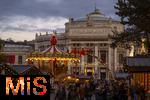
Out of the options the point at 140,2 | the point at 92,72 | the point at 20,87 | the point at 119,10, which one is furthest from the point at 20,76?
the point at 92,72

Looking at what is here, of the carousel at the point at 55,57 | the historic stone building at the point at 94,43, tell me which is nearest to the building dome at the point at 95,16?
the historic stone building at the point at 94,43

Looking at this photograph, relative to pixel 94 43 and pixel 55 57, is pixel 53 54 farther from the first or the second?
pixel 94 43

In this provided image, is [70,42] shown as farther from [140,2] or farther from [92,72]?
[140,2]

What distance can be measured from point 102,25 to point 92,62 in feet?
29.9

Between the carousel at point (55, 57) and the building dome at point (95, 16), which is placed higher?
the building dome at point (95, 16)

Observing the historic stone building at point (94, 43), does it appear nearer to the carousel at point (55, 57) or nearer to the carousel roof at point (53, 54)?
the carousel at point (55, 57)

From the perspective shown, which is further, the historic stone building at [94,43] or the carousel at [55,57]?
the historic stone building at [94,43]

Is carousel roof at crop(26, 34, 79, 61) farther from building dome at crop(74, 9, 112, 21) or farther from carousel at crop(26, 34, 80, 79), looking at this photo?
building dome at crop(74, 9, 112, 21)

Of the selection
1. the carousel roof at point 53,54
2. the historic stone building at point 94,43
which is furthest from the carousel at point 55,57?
the historic stone building at point 94,43

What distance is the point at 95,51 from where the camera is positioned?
12525 centimetres

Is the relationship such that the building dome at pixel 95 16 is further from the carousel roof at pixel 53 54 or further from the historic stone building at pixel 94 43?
the carousel roof at pixel 53 54

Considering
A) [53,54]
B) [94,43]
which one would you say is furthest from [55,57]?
[94,43]

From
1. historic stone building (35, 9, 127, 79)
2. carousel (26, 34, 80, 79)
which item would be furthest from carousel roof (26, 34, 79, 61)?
historic stone building (35, 9, 127, 79)

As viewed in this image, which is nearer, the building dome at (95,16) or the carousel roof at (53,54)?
the carousel roof at (53,54)
